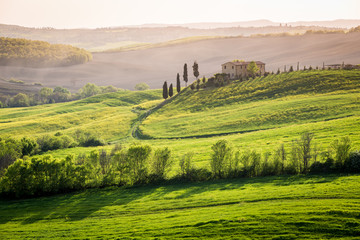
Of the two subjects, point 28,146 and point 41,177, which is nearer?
point 41,177

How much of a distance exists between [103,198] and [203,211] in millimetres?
18040

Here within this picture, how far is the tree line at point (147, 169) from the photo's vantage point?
50250 millimetres

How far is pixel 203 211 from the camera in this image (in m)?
39.9

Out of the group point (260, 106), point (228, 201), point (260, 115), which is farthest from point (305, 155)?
point (260, 106)

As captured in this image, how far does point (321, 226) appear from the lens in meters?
30.8

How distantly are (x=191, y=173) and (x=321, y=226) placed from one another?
25.6m

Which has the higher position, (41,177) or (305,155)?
(305,155)

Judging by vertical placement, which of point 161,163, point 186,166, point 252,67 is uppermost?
point 252,67

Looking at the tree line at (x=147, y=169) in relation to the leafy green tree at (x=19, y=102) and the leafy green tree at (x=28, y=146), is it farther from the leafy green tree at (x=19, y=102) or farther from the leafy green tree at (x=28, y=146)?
the leafy green tree at (x=19, y=102)

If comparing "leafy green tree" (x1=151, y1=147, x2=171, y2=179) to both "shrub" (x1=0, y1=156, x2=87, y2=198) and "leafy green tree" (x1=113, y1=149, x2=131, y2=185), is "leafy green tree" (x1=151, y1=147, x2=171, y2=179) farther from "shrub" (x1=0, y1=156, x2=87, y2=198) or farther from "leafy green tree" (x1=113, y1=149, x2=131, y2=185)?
"shrub" (x1=0, y1=156, x2=87, y2=198)

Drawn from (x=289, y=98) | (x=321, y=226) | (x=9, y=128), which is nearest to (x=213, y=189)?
(x=321, y=226)

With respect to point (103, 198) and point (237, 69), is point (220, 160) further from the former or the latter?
point (237, 69)

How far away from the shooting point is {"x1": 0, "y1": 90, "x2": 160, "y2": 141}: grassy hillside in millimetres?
110125

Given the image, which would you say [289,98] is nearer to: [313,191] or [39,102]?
[313,191]
